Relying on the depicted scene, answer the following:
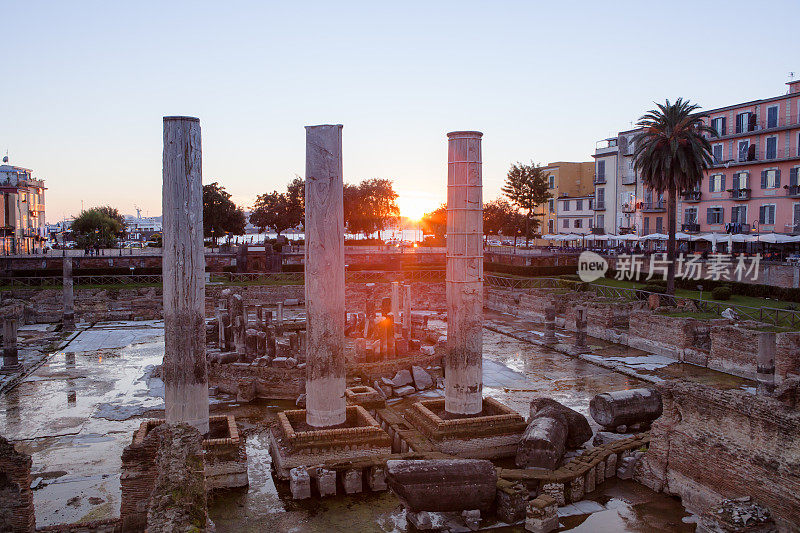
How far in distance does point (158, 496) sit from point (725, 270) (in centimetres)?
3409

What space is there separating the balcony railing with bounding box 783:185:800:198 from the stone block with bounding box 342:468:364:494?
36.9m

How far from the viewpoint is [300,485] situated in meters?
10.7

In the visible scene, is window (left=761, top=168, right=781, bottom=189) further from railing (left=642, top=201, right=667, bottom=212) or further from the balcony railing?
railing (left=642, top=201, right=667, bottom=212)

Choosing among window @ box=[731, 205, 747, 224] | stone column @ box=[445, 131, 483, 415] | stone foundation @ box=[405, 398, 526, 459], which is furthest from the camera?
window @ box=[731, 205, 747, 224]

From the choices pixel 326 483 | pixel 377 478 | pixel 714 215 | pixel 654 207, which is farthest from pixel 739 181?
pixel 326 483

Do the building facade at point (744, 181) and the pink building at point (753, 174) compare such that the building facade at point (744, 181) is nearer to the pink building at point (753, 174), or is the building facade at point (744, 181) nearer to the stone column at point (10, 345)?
the pink building at point (753, 174)

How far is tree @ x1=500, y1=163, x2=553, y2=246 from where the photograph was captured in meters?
52.5

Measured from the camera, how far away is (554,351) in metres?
23.7

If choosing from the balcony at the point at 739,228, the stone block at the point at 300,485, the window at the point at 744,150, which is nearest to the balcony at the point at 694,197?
the window at the point at 744,150

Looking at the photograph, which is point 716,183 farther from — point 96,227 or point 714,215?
point 96,227

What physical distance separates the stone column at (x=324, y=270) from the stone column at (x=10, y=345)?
13.4 m

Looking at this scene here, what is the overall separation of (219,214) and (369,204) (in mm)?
16074

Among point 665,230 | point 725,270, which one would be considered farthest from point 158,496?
point 665,230

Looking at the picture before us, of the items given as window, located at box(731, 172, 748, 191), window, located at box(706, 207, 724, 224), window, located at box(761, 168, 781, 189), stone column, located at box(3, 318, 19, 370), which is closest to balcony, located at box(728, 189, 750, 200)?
window, located at box(731, 172, 748, 191)
